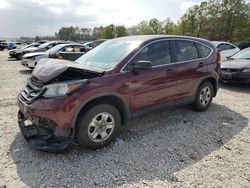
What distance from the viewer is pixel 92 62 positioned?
13.9ft

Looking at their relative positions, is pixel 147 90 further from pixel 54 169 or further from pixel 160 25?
pixel 160 25

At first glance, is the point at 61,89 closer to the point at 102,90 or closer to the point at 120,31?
the point at 102,90

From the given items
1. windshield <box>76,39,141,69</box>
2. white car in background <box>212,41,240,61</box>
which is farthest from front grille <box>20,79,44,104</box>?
white car in background <box>212,41,240,61</box>

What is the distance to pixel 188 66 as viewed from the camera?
4.77m

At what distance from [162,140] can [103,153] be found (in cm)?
108

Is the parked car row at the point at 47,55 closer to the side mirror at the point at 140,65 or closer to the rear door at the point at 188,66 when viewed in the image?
the rear door at the point at 188,66

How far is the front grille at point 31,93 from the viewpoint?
3397 millimetres

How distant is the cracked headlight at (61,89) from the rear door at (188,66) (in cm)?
214

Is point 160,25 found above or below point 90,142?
above

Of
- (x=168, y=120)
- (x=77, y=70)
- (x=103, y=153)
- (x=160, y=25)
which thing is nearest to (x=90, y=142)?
(x=103, y=153)

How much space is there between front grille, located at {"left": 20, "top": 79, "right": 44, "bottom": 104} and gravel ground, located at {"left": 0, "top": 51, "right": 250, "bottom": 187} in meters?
0.77

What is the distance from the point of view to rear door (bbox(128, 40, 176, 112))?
3.90 m

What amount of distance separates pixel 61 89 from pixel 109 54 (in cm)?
129

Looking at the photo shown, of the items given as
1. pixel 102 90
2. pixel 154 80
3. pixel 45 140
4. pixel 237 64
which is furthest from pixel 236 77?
pixel 45 140
